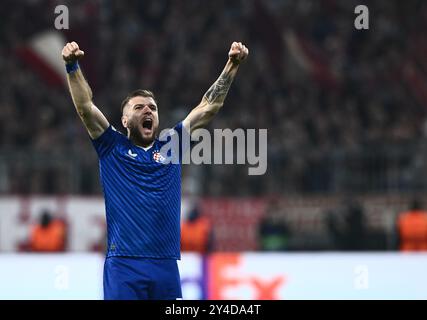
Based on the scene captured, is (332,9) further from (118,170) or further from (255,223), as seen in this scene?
(118,170)

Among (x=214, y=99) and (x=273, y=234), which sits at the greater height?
(x=214, y=99)

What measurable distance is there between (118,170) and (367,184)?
373 inches

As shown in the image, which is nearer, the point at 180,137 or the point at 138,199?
the point at 138,199

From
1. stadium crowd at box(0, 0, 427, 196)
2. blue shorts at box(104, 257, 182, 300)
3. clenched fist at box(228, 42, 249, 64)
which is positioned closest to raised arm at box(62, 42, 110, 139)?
blue shorts at box(104, 257, 182, 300)

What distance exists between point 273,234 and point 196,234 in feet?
4.14

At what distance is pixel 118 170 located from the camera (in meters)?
7.38

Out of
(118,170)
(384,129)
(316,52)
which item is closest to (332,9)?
(316,52)

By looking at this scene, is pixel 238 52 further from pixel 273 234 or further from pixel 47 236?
pixel 47 236

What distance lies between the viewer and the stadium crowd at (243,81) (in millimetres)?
17000

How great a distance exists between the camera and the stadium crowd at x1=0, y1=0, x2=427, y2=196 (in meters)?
17.0

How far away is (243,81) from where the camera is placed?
67.4ft

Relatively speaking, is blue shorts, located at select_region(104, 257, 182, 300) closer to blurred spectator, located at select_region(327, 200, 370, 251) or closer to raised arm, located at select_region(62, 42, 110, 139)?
raised arm, located at select_region(62, 42, 110, 139)

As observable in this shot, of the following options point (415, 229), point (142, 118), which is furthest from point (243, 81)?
point (142, 118)
